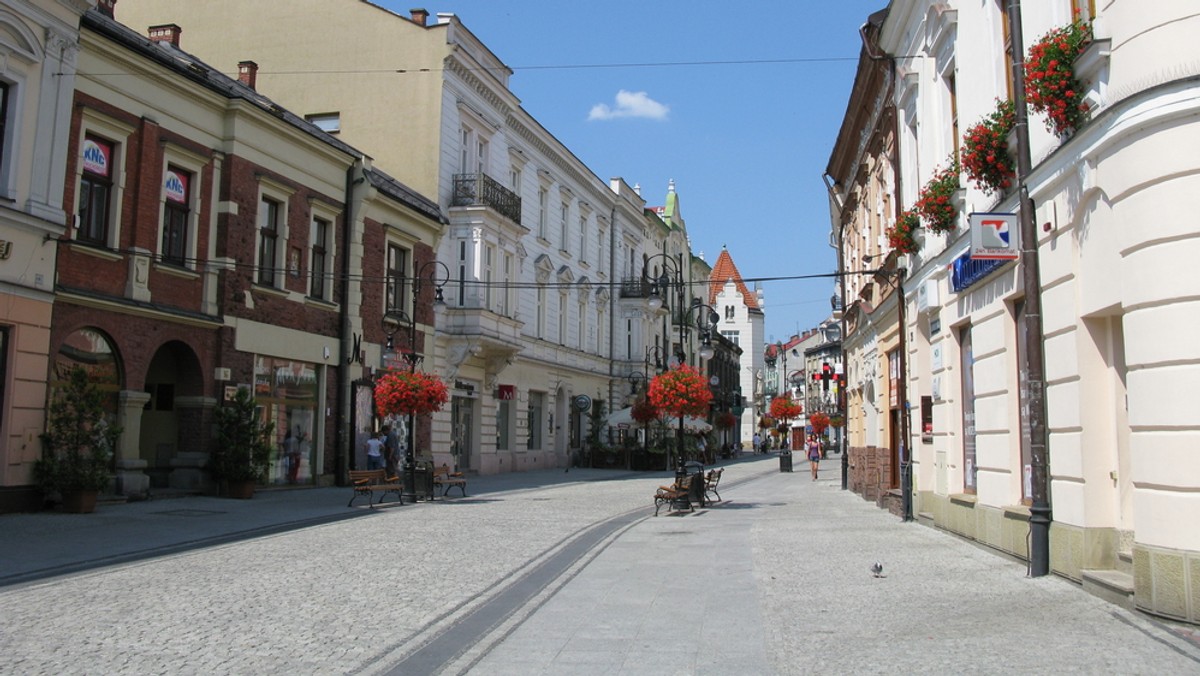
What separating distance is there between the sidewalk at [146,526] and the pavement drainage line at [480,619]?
15.0ft

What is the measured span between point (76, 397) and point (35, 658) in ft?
35.9

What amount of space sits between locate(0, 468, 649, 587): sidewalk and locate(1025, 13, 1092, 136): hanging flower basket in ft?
34.4

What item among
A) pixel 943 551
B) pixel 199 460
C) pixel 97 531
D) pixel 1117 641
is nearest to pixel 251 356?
pixel 199 460

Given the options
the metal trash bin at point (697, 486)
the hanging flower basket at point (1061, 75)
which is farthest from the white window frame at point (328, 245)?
the hanging flower basket at point (1061, 75)

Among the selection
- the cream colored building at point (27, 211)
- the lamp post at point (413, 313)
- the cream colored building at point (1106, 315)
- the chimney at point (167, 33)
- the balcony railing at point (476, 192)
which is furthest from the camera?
the balcony railing at point (476, 192)

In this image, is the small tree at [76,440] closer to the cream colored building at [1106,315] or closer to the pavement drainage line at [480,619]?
the pavement drainage line at [480,619]

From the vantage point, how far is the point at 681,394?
73.7 ft

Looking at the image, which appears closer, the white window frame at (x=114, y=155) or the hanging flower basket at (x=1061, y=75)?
the hanging flower basket at (x=1061, y=75)

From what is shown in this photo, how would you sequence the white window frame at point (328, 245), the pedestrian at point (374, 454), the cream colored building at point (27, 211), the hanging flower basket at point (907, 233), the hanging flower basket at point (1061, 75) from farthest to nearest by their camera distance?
1. the white window frame at point (328, 245)
2. the pedestrian at point (374, 454)
3. the hanging flower basket at point (907, 233)
4. the cream colored building at point (27, 211)
5. the hanging flower basket at point (1061, 75)

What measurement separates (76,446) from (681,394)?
39.6 ft

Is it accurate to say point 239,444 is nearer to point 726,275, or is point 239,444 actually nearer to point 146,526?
point 146,526

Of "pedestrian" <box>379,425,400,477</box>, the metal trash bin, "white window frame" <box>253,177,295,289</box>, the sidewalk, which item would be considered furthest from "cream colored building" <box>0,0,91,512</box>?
the metal trash bin

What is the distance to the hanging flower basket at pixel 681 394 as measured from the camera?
22.5 m

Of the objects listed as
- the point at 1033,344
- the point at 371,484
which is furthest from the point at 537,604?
the point at 371,484
